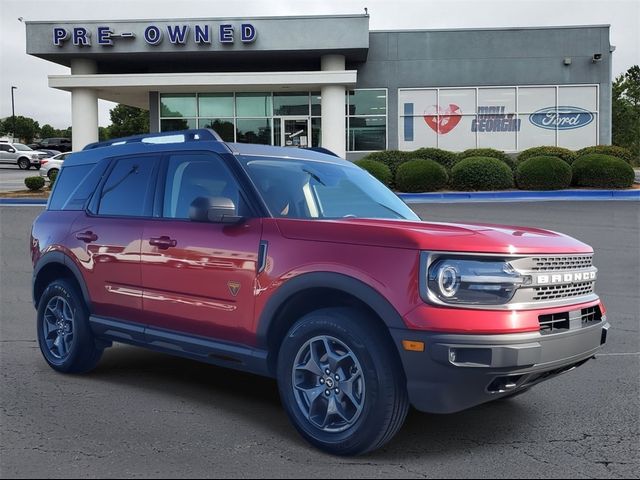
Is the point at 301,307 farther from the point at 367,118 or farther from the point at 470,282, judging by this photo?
the point at 367,118

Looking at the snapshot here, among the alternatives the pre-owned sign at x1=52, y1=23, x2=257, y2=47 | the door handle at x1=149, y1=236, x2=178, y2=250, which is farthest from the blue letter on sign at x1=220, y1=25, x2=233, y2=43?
the door handle at x1=149, y1=236, x2=178, y2=250

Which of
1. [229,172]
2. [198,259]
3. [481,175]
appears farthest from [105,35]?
[198,259]

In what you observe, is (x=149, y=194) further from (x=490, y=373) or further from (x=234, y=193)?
(x=490, y=373)

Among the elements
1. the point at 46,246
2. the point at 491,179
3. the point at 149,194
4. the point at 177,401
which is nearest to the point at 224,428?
the point at 177,401

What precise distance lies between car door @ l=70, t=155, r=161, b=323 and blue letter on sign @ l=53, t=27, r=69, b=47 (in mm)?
25307

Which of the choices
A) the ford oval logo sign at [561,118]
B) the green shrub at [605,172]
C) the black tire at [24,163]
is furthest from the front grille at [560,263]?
the black tire at [24,163]

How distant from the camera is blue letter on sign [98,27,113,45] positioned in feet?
92.1

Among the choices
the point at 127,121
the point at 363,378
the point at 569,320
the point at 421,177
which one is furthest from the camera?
the point at 127,121

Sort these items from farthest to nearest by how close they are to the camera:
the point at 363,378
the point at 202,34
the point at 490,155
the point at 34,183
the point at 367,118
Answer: the point at 367,118 < the point at 202,34 < the point at 490,155 < the point at 34,183 < the point at 363,378

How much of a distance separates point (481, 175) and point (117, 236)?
59.7 ft

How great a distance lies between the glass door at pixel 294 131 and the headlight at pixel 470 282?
2655 cm

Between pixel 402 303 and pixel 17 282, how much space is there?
27.6 feet

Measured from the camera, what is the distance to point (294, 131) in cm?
3005

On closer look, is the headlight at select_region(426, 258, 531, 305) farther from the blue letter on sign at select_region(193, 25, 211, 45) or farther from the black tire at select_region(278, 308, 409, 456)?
the blue letter on sign at select_region(193, 25, 211, 45)
